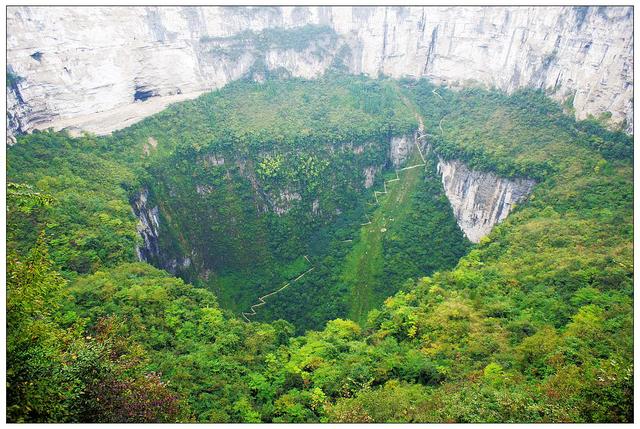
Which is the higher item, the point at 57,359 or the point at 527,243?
the point at 57,359

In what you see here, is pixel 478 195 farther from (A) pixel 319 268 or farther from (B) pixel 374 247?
(A) pixel 319 268

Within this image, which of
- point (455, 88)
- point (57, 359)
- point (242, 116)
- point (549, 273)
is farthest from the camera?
point (455, 88)

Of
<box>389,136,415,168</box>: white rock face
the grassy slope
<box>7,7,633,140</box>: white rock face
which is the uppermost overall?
<box>7,7,633,140</box>: white rock face

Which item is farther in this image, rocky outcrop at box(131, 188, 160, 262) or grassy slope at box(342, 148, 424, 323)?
grassy slope at box(342, 148, 424, 323)

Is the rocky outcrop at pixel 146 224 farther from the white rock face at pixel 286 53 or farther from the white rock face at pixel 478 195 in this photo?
the white rock face at pixel 478 195

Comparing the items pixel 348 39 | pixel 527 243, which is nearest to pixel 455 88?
pixel 348 39

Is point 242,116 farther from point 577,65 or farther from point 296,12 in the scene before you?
point 577,65

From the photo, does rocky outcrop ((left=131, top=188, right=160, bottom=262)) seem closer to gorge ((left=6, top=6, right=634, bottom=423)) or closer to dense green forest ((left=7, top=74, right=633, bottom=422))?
gorge ((left=6, top=6, right=634, bottom=423))

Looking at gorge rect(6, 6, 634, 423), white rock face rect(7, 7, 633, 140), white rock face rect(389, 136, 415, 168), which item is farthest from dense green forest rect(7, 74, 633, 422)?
white rock face rect(7, 7, 633, 140)
